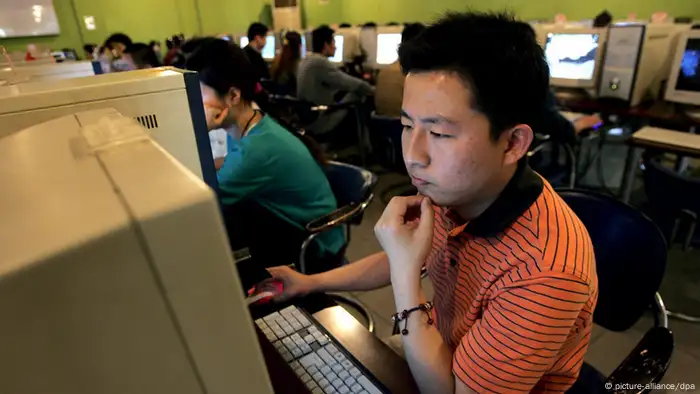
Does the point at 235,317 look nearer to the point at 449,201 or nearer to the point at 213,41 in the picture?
the point at 449,201

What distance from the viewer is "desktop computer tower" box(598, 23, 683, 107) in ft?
8.62

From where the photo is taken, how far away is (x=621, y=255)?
0.99m

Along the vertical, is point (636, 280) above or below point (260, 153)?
below

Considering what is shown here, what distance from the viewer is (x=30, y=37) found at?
7074 mm

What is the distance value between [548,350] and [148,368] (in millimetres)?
585

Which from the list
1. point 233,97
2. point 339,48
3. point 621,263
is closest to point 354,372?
point 621,263

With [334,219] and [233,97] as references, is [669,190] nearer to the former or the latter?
[334,219]

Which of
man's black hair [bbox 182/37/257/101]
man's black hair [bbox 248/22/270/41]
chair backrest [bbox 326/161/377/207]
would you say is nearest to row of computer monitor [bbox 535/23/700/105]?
chair backrest [bbox 326/161/377/207]

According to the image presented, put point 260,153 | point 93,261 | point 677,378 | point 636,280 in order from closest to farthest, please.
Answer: point 93,261, point 636,280, point 260,153, point 677,378

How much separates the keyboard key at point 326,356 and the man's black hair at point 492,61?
0.45 meters

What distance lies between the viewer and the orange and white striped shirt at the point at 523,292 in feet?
2.06

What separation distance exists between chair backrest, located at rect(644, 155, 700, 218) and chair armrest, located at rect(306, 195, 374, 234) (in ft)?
3.83

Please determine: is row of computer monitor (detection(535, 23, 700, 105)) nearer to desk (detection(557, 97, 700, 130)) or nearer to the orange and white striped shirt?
desk (detection(557, 97, 700, 130))

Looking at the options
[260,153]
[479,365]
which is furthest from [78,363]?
[260,153]
